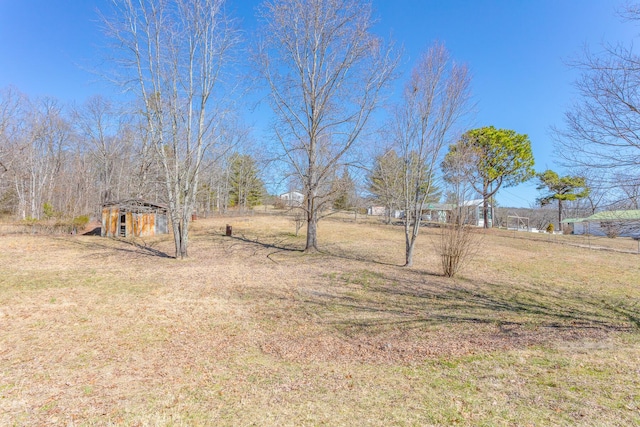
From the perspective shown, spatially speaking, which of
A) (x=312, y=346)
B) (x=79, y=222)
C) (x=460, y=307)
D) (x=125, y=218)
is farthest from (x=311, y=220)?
(x=79, y=222)

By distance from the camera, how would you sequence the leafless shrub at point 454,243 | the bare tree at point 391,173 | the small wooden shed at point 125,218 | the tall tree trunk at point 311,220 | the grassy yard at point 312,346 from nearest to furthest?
the grassy yard at point 312,346 → the leafless shrub at point 454,243 → the bare tree at point 391,173 → the tall tree trunk at point 311,220 → the small wooden shed at point 125,218

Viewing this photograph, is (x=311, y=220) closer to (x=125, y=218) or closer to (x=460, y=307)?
(x=460, y=307)

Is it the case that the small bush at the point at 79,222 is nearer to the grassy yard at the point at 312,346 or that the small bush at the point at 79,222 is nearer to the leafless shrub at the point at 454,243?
the grassy yard at the point at 312,346

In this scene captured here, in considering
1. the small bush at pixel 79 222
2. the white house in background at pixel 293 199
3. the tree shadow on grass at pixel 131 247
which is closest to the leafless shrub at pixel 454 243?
the white house in background at pixel 293 199

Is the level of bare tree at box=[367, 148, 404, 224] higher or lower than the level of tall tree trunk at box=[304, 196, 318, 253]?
higher

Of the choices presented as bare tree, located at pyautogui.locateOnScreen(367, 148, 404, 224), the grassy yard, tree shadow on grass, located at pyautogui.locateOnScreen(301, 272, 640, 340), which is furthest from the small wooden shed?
tree shadow on grass, located at pyautogui.locateOnScreen(301, 272, 640, 340)

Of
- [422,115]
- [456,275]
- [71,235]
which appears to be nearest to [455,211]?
[456,275]

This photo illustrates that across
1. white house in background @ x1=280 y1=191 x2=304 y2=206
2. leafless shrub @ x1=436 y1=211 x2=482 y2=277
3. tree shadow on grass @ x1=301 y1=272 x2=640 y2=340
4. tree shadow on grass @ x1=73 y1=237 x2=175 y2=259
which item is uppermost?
white house in background @ x1=280 y1=191 x2=304 y2=206

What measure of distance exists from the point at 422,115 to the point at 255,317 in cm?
769

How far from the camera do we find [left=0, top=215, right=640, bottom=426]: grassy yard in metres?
2.67

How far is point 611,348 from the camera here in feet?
13.7

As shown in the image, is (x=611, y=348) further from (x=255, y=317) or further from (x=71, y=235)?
(x=71, y=235)

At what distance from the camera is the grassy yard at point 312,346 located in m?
2.67

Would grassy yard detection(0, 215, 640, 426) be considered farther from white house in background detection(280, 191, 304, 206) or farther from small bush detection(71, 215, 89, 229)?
small bush detection(71, 215, 89, 229)
